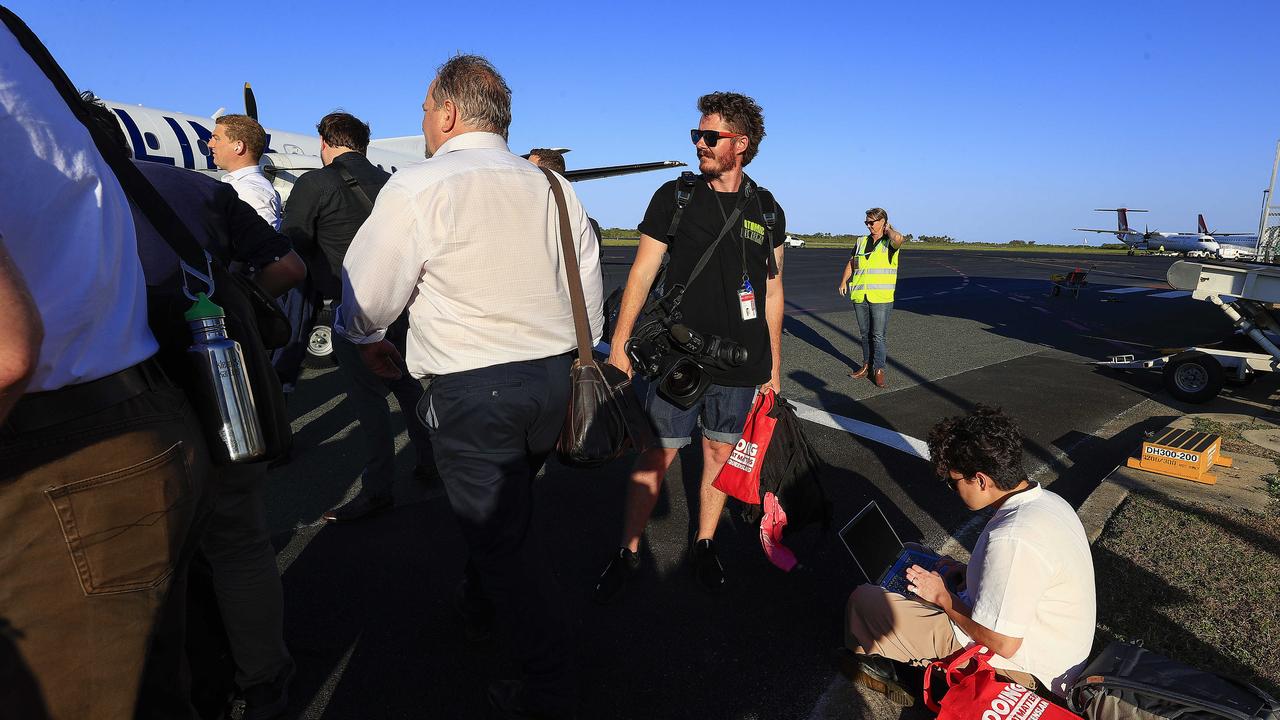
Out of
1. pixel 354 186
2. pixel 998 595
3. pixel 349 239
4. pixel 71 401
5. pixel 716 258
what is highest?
pixel 354 186

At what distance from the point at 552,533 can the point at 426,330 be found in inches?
78.0

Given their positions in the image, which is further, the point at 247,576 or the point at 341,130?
the point at 341,130

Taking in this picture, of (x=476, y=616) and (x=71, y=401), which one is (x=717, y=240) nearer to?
(x=476, y=616)

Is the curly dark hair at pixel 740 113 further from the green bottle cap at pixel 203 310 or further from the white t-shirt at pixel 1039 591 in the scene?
the green bottle cap at pixel 203 310

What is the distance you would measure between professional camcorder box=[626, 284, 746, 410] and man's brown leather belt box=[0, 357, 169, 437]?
194 centimetres

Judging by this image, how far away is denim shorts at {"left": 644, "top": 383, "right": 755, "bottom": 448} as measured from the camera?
3266 mm

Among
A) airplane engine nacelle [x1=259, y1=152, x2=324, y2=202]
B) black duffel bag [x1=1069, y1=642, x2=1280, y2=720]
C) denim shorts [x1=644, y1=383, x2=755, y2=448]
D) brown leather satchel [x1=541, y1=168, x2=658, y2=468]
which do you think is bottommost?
black duffel bag [x1=1069, y1=642, x2=1280, y2=720]

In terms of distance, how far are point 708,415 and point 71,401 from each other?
8.49 ft

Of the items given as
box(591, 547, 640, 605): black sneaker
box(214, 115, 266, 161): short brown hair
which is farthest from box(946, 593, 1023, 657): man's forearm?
box(214, 115, 266, 161): short brown hair

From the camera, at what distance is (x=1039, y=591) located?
220 centimetres

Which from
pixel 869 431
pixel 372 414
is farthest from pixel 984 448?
pixel 869 431

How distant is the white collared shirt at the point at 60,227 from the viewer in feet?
3.53

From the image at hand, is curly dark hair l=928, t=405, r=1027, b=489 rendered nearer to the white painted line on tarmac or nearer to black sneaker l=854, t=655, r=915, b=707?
black sneaker l=854, t=655, r=915, b=707

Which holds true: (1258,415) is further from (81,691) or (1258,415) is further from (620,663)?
(81,691)
